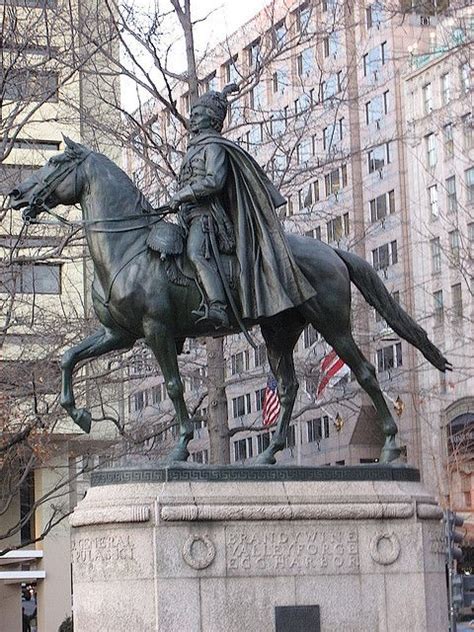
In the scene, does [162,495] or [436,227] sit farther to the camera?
[436,227]

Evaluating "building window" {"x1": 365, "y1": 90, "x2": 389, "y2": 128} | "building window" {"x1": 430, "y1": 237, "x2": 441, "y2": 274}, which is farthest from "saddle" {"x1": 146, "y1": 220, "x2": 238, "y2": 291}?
"building window" {"x1": 365, "y1": 90, "x2": 389, "y2": 128}

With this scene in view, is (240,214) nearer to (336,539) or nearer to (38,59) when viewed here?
(336,539)

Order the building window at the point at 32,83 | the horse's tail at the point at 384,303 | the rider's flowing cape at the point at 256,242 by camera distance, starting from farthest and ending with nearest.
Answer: the building window at the point at 32,83
the horse's tail at the point at 384,303
the rider's flowing cape at the point at 256,242

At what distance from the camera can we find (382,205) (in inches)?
2707

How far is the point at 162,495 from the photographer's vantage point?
45.1ft

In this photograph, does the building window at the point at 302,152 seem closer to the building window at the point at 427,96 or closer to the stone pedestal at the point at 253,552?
the stone pedestal at the point at 253,552

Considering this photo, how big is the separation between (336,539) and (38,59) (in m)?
17.6

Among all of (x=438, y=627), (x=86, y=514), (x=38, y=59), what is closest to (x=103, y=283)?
(x=86, y=514)

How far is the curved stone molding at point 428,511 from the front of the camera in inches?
581

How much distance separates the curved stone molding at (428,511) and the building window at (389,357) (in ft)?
154

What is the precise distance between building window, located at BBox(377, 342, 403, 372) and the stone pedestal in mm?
47317

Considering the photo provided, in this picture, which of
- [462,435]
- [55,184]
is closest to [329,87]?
[462,435]

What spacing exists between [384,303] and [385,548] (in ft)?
9.56

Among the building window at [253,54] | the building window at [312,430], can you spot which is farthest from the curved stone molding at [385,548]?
the building window at [312,430]
